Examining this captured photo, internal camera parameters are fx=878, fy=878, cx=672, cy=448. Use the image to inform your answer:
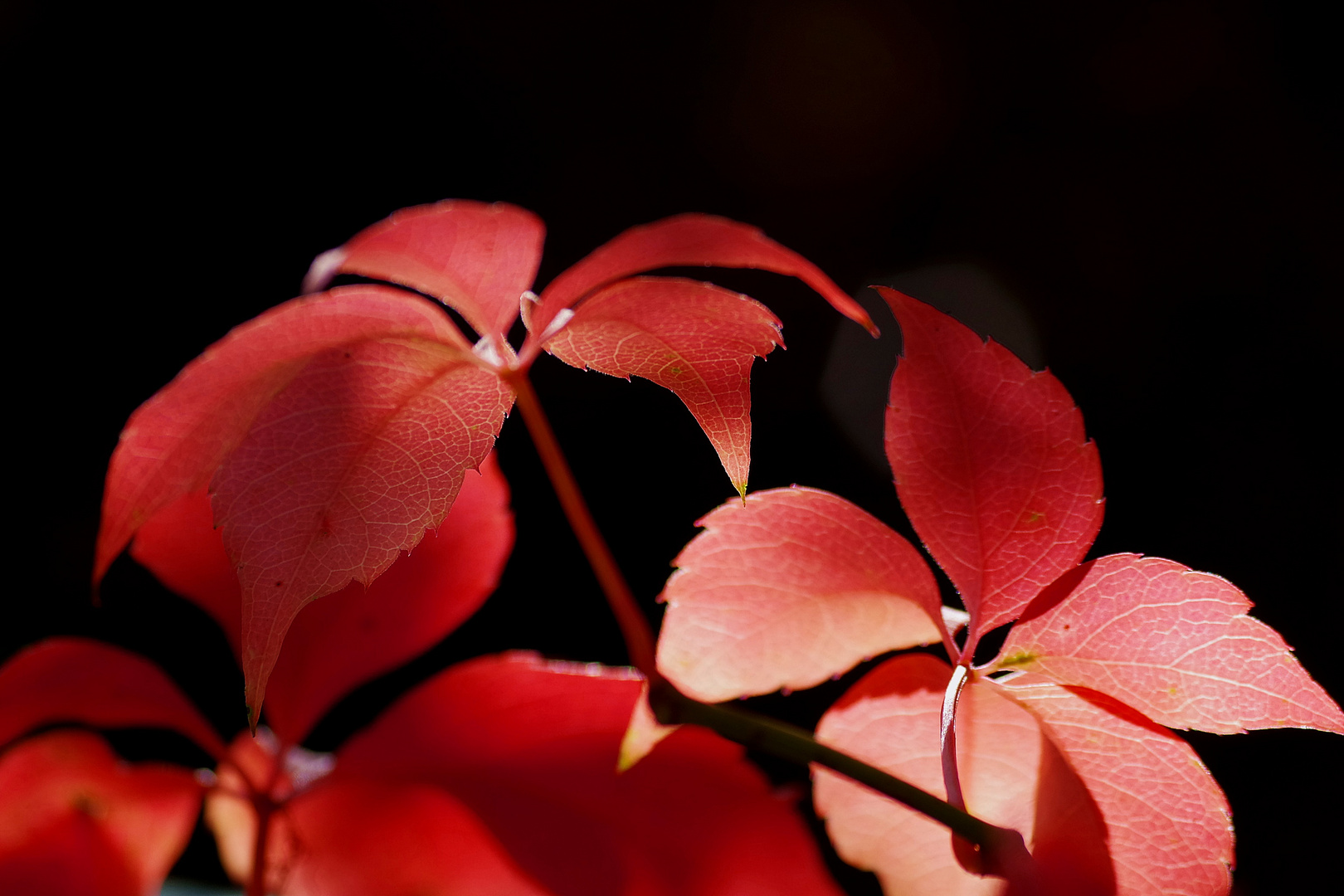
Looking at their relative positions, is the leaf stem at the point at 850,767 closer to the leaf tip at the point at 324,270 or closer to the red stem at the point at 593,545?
the red stem at the point at 593,545

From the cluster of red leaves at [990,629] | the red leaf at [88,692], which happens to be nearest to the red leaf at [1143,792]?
the cluster of red leaves at [990,629]

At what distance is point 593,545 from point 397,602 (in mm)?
97

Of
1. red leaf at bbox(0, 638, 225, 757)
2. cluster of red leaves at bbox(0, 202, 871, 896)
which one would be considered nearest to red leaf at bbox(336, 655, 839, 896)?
cluster of red leaves at bbox(0, 202, 871, 896)

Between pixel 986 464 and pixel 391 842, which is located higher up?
pixel 986 464

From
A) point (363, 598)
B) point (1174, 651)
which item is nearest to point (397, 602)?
point (363, 598)

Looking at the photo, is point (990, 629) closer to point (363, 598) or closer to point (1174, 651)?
point (1174, 651)

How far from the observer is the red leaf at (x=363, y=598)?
0.27m

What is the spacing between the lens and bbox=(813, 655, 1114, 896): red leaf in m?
0.21

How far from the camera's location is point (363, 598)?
289 millimetres

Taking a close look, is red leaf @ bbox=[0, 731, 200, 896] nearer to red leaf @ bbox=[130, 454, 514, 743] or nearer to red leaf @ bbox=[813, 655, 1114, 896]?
red leaf @ bbox=[130, 454, 514, 743]

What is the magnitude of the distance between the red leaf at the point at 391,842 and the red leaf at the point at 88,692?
4 centimetres

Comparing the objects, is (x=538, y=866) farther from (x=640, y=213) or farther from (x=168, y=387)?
(x=640, y=213)

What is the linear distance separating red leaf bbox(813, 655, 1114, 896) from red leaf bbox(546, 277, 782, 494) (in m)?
0.07

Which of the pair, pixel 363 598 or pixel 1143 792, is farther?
pixel 363 598
